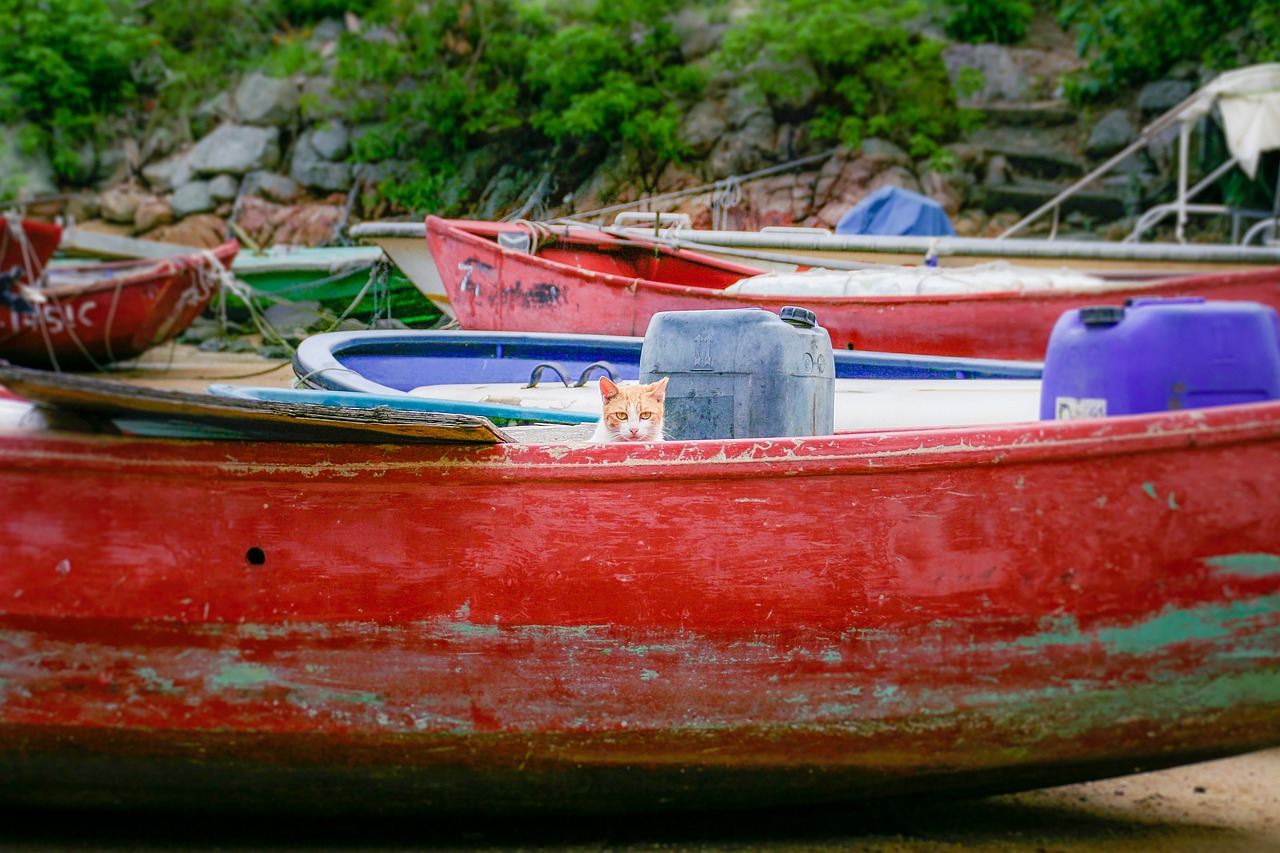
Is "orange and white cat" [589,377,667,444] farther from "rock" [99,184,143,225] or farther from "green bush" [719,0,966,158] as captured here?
"rock" [99,184,143,225]

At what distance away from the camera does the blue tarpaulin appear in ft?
26.0

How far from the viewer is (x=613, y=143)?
4.04 metres

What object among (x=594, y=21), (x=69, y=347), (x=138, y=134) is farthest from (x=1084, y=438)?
(x=69, y=347)

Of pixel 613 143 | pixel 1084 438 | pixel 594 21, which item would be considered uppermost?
pixel 594 21

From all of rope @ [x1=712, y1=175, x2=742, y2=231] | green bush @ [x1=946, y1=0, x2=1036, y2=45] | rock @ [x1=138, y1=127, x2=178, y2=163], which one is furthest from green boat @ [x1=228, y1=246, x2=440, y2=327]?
green bush @ [x1=946, y1=0, x2=1036, y2=45]

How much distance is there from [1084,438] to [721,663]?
2.65ft

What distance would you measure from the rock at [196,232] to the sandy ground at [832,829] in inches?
419

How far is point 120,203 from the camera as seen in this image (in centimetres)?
1280

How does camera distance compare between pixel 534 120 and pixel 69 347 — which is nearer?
pixel 534 120

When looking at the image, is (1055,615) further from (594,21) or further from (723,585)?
(594,21)

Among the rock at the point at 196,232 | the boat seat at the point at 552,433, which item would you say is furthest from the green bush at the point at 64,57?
the rock at the point at 196,232

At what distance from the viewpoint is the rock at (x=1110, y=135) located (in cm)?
1287

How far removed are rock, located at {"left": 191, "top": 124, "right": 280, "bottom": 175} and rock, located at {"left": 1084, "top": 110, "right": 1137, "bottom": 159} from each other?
1036 centimetres

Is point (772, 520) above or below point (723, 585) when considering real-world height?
above
